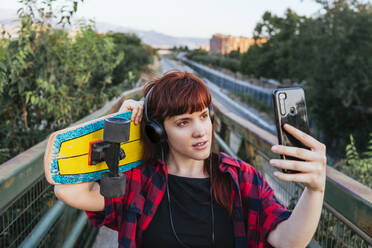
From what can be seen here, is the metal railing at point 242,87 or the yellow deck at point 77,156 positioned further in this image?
the metal railing at point 242,87

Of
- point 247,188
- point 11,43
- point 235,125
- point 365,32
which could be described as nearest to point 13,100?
point 11,43

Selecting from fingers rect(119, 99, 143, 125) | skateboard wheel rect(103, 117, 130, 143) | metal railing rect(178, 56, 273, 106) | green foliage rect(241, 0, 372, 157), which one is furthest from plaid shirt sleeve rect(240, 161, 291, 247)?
metal railing rect(178, 56, 273, 106)

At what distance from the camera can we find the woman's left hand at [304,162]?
126 centimetres

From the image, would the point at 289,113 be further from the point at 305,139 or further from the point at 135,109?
the point at 135,109

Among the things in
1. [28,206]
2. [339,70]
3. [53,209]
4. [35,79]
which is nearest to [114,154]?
[28,206]

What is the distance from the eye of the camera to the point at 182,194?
1.89 m

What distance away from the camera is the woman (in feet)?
5.77

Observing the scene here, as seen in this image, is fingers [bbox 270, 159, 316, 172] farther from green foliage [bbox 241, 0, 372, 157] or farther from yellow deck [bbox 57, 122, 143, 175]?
green foliage [bbox 241, 0, 372, 157]

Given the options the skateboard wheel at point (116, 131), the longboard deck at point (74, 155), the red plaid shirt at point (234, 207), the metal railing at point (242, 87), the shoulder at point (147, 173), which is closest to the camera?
the skateboard wheel at point (116, 131)

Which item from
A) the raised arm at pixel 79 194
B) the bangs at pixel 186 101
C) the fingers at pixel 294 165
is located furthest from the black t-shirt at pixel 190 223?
the fingers at pixel 294 165

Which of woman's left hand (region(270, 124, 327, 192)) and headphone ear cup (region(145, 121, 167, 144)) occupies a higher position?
woman's left hand (region(270, 124, 327, 192))

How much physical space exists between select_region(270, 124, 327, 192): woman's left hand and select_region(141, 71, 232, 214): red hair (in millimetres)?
588

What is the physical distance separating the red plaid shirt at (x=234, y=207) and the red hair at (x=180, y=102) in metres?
0.06

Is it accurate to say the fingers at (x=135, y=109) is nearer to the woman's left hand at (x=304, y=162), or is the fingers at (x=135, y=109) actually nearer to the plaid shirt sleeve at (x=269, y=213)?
the plaid shirt sleeve at (x=269, y=213)
